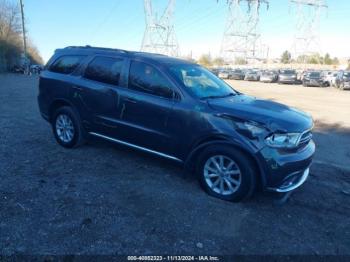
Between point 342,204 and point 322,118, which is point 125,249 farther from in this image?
point 322,118

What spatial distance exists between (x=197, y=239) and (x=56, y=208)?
1712mm

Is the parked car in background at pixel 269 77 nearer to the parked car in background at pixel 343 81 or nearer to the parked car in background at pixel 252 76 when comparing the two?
the parked car in background at pixel 252 76

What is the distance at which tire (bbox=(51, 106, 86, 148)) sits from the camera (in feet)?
18.7

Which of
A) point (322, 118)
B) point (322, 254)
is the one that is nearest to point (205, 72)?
point (322, 254)

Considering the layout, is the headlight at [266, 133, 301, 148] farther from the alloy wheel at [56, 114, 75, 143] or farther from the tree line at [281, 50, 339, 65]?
the tree line at [281, 50, 339, 65]

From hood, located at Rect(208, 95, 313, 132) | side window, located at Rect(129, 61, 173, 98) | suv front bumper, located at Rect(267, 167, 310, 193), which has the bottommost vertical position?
suv front bumper, located at Rect(267, 167, 310, 193)

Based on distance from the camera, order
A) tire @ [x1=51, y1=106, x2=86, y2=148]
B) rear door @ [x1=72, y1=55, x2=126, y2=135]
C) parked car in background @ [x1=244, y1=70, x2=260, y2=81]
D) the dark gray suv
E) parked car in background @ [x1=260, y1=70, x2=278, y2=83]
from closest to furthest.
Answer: the dark gray suv
rear door @ [x1=72, y1=55, x2=126, y2=135]
tire @ [x1=51, y1=106, x2=86, y2=148]
parked car in background @ [x1=260, y1=70, x2=278, y2=83]
parked car in background @ [x1=244, y1=70, x2=260, y2=81]

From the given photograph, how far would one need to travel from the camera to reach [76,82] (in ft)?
18.4

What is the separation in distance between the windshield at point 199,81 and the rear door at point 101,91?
942 millimetres

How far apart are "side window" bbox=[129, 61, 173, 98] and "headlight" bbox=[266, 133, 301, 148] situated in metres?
1.50

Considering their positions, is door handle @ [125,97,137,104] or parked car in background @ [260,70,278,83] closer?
door handle @ [125,97,137,104]

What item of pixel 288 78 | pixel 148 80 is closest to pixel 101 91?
pixel 148 80

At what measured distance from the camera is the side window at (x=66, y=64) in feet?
19.0

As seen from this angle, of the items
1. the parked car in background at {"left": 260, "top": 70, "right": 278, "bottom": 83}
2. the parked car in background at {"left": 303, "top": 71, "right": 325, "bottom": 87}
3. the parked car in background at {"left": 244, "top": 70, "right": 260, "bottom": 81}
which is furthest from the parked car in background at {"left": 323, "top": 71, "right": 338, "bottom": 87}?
the parked car in background at {"left": 244, "top": 70, "right": 260, "bottom": 81}
